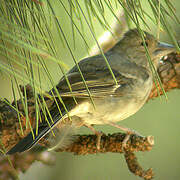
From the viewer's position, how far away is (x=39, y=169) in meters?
4.99

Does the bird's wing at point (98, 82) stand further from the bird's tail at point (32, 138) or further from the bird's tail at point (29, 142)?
the bird's tail at point (29, 142)

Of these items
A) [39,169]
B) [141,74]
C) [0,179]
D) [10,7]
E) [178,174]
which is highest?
[10,7]

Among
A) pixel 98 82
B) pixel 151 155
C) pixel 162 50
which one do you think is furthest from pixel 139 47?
pixel 151 155

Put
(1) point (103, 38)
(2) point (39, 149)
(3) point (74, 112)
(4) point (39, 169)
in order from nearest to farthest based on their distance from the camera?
(2) point (39, 149), (3) point (74, 112), (1) point (103, 38), (4) point (39, 169)

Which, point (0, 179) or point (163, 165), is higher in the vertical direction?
point (0, 179)

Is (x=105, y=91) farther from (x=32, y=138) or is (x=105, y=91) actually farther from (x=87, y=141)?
(x=32, y=138)

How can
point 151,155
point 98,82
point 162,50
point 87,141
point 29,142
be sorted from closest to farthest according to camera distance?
point 29,142
point 87,141
point 98,82
point 162,50
point 151,155

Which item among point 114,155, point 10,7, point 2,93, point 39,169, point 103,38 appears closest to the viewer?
point 10,7

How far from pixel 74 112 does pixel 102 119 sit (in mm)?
Result: 327

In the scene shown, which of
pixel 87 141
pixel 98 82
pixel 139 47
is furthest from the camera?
pixel 139 47

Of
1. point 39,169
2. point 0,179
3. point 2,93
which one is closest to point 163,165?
point 39,169

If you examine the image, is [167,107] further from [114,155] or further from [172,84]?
[172,84]

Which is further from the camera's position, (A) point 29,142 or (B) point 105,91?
(B) point 105,91

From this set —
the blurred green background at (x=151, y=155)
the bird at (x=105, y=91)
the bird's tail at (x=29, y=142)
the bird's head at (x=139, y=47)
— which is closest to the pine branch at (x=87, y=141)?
the bird's tail at (x=29, y=142)
